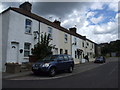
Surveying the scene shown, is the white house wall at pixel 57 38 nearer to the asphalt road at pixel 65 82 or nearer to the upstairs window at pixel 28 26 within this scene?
the upstairs window at pixel 28 26

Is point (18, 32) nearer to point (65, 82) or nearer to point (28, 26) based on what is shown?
point (28, 26)

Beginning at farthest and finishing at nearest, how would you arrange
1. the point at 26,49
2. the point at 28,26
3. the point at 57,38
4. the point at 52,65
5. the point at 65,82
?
the point at 57,38, the point at 28,26, the point at 26,49, the point at 52,65, the point at 65,82

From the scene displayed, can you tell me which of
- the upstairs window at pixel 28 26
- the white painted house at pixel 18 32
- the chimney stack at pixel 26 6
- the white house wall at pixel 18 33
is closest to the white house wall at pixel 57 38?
the white painted house at pixel 18 32

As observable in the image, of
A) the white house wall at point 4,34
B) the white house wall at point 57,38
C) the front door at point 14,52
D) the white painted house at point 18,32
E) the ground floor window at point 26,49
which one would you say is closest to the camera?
the white house wall at point 4,34

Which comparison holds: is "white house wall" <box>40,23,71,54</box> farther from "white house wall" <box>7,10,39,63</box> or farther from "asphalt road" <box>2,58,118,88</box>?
"asphalt road" <box>2,58,118,88</box>

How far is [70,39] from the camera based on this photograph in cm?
2775

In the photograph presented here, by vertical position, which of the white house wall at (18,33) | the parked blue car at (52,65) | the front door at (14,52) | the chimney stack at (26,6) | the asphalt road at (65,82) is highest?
the chimney stack at (26,6)

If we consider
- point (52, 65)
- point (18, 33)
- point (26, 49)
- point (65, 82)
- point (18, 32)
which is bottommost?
point (65, 82)

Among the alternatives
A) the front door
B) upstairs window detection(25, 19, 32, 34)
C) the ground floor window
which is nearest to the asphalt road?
the front door

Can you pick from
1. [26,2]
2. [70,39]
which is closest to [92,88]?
[26,2]

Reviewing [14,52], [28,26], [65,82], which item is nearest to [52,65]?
[65,82]

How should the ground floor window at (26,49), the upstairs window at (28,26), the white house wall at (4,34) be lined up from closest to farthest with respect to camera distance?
the white house wall at (4,34), the ground floor window at (26,49), the upstairs window at (28,26)

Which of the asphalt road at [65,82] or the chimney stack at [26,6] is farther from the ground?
the chimney stack at [26,6]

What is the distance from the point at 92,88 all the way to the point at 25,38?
11188mm
